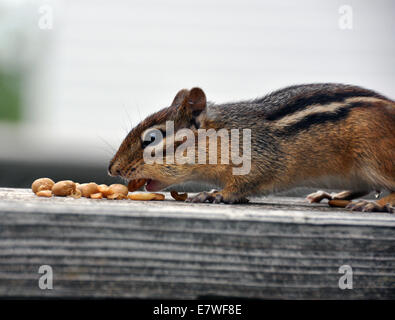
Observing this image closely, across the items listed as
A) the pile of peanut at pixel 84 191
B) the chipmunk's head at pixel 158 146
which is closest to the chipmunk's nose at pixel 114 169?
the chipmunk's head at pixel 158 146

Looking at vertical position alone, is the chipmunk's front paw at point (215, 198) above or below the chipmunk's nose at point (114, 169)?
below

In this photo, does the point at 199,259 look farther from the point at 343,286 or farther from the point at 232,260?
the point at 343,286

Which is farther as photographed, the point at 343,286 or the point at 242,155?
the point at 242,155
